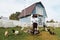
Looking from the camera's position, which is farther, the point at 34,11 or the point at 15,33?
the point at 34,11

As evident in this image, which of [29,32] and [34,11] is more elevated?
[34,11]

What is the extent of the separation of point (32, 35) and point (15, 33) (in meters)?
1.55

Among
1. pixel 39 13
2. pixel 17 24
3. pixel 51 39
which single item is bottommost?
pixel 51 39

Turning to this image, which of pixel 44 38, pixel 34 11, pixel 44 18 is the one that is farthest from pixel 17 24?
pixel 44 38

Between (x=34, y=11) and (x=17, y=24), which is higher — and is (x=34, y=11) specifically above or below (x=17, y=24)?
above

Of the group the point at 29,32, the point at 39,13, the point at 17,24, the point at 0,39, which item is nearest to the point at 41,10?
the point at 39,13

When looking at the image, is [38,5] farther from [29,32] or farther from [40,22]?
[29,32]

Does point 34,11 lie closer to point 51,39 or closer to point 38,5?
point 38,5

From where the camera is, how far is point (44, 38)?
13.0 meters

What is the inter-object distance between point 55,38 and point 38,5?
47.4 feet

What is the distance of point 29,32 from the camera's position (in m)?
14.4

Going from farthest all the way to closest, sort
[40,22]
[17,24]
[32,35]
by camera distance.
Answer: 1. [40,22]
2. [17,24]
3. [32,35]

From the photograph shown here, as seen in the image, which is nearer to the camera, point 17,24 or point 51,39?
point 51,39

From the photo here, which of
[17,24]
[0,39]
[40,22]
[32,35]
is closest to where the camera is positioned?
[0,39]
